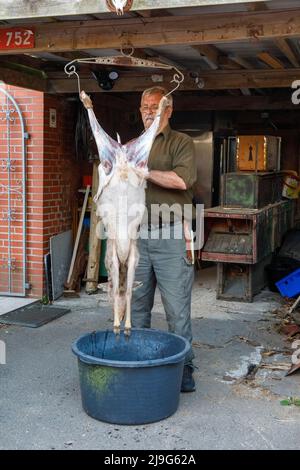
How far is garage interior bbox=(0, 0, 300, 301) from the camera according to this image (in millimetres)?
4250

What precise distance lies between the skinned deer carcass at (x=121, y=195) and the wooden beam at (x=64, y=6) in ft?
1.90

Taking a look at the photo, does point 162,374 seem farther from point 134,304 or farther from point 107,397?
point 134,304

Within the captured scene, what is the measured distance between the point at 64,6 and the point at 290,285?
16.2 ft

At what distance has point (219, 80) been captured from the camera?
21.6 ft

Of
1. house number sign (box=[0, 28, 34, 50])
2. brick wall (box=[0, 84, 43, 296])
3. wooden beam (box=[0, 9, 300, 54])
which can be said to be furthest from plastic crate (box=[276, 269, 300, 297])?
house number sign (box=[0, 28, 34, 50])

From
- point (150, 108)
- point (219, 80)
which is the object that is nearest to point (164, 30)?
point (150, 108)

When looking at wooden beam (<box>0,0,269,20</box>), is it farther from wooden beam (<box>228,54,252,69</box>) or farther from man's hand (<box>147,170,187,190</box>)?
wooden beam (<box>228,54,252,69</box>)

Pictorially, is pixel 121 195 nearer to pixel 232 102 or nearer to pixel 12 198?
pixel 12 198

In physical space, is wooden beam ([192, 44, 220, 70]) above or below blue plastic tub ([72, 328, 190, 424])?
above

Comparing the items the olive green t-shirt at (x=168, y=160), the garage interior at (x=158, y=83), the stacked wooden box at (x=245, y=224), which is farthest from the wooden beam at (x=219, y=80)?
the olive green t-shirt at (x=168, y=160)

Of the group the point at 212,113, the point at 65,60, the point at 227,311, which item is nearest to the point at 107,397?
the point at 227,311

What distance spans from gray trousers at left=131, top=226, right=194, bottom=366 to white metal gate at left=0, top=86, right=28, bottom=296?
3111mm

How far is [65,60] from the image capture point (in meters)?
6.49
